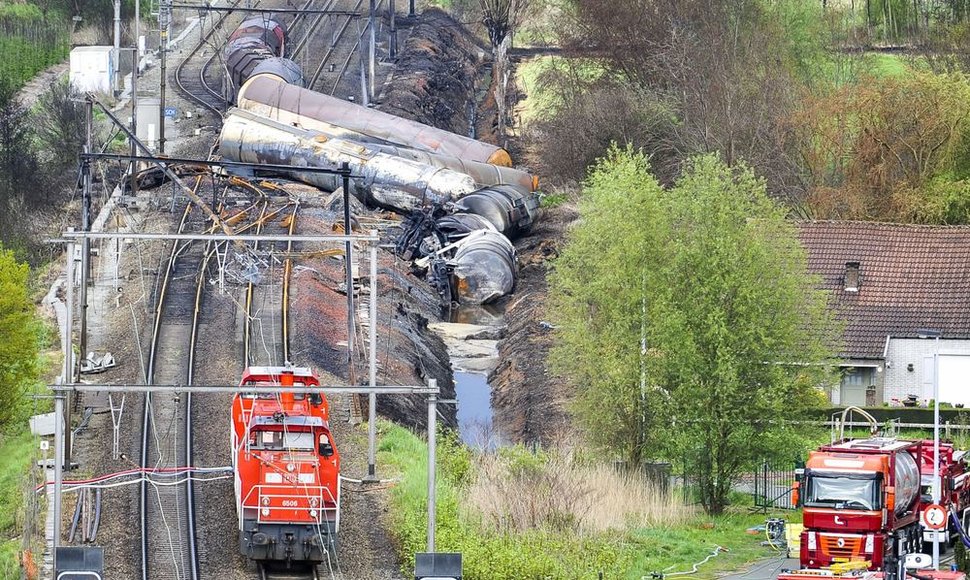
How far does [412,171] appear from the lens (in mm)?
62219

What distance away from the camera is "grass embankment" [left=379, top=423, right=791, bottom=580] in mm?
29484

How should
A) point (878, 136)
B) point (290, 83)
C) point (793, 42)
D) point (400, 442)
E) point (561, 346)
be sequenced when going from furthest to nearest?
point (793, 42), point (290, 83), point (878, 136), point (561, 346), point (400, 442)

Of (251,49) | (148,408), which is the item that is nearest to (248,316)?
(148,408)

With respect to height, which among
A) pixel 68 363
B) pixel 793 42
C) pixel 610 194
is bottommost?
pixel 68 363

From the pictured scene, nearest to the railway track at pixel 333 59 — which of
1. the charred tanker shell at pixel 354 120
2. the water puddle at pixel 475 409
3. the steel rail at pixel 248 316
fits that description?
the charred tanker shell at pixel 354 120

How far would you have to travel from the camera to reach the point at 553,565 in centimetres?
2881

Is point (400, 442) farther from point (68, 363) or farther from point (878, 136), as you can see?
point (878, 136)

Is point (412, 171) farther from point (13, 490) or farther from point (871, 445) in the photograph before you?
point (871, 445)

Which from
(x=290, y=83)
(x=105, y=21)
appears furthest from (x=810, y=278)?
(x=105, y=21)

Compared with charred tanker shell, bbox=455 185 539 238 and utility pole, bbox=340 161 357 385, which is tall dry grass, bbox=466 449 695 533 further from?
charred tanker shell, bbox=455 185 539 238

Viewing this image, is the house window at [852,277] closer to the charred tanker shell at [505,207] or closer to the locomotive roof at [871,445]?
the charred tanker shell at [505,207]

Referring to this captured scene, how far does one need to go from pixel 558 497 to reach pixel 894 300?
72.4 feet

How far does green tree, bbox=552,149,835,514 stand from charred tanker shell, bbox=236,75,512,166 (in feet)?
82.6

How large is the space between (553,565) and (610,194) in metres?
15.9
